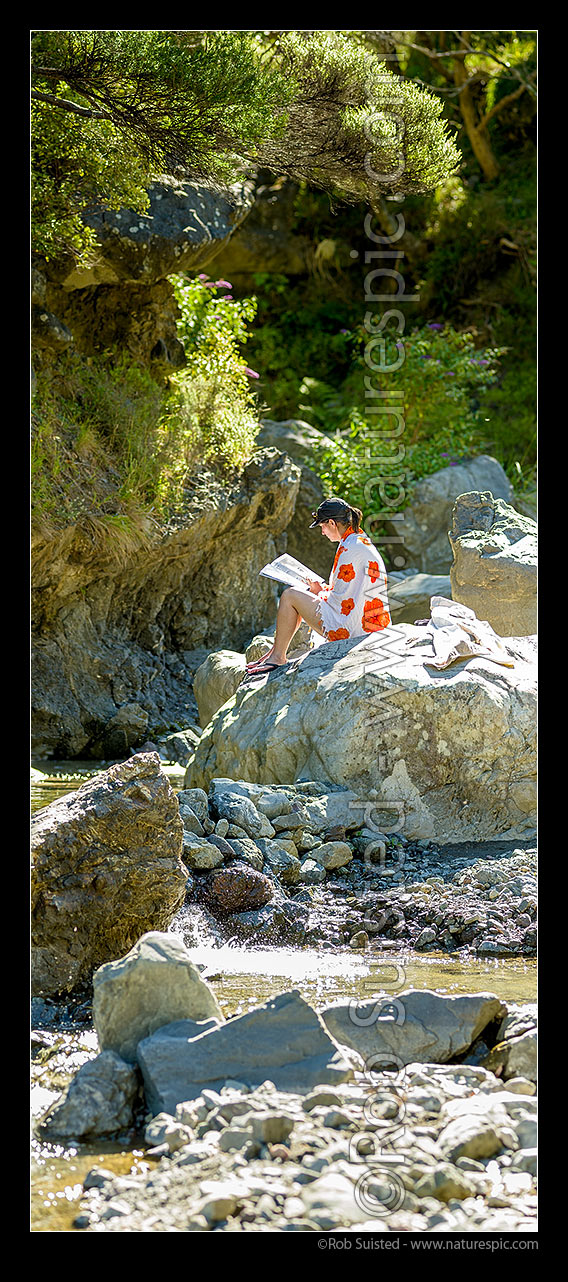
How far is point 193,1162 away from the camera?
87.4 inches

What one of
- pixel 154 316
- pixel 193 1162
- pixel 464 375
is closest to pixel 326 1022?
pixel 193 1162

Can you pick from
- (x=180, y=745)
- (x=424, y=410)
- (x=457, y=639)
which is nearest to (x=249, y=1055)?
(x=457, y=639)

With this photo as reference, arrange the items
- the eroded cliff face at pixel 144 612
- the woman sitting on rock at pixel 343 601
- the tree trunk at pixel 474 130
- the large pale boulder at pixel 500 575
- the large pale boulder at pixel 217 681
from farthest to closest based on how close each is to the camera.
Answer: the tree trunk at pixel 474 130
the eroded cliff face at pixel 144 612
the large pale boulder at pixel 217 681
the large pale boulder at pixel 500 575
the woman sitting on rock at pixel 343 601

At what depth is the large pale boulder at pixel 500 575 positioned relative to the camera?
596 centimetres

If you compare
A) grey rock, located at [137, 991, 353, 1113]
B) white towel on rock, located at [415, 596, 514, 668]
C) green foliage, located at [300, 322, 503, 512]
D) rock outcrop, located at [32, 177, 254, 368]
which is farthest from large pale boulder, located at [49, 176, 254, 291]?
grey rock, located at [137, 991, 353, 1113]

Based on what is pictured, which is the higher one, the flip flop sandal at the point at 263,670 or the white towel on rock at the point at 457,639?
the white towel on rock at the point at 457,639

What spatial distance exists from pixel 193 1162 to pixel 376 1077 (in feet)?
1.73

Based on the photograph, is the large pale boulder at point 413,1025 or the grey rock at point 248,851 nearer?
the large pale boulder at point 413,1025

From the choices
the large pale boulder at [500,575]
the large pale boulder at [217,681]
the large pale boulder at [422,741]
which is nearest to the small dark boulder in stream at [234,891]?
the large pale boulder at [422,741]

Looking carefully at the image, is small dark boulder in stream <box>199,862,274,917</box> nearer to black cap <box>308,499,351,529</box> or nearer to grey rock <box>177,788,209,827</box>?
grey rock <box>177,788,209,827</box>

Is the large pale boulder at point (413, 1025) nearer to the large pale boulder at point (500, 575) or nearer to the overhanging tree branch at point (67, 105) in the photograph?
the large pale boulder at point (500, 575)

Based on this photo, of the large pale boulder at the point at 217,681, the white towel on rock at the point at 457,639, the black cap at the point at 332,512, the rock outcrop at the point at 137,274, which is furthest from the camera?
the rock outcrop at the point at 137,274

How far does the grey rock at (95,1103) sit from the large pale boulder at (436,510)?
7.29 meters

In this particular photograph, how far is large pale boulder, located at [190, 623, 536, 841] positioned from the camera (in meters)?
4.51
